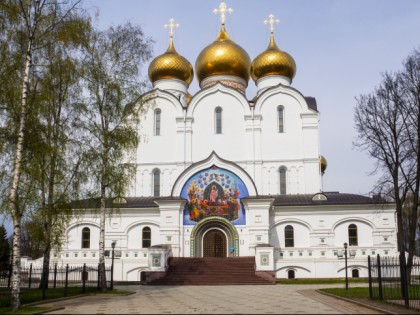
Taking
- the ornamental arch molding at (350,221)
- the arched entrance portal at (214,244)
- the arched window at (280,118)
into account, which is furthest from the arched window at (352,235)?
the arched window at (280,118)

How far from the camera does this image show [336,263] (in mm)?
26406

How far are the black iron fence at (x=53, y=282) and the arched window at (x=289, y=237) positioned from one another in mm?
9888

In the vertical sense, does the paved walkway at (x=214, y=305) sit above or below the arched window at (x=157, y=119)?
below

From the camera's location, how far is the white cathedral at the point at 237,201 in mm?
26281

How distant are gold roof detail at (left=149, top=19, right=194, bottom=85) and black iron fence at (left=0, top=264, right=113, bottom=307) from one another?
14292 mm

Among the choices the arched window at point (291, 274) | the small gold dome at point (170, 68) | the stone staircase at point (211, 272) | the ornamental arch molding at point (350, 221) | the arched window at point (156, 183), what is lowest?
the arched window at point (291, 274)

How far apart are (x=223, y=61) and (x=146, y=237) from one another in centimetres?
1331

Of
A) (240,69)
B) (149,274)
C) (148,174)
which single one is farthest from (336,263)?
(240,69)

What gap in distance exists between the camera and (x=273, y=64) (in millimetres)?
33062

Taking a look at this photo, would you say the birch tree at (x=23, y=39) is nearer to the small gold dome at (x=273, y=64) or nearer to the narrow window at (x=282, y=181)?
the narrow window at (x=282, y=181)

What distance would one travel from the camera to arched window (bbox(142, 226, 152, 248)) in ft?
91.6

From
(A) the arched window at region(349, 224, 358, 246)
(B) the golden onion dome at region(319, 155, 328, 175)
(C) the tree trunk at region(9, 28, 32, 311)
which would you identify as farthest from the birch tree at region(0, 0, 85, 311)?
(B) the golden onion dome at region(319, 155, 328, 175)

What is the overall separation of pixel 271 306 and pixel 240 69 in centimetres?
2335

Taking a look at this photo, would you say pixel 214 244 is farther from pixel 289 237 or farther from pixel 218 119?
pixel 218 119
